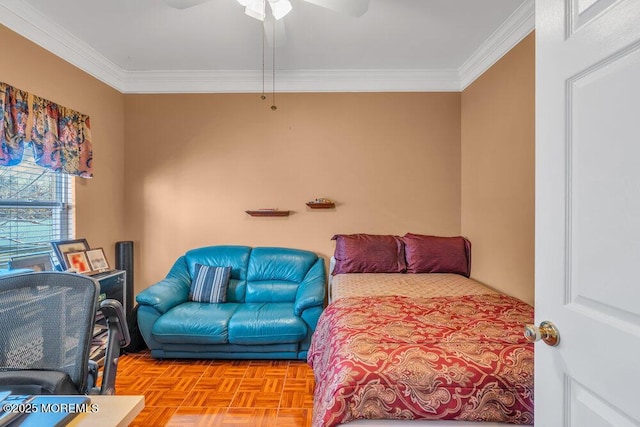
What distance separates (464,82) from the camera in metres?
3.50

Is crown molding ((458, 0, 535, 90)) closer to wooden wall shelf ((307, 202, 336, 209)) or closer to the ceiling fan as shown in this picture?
the ceiling fan

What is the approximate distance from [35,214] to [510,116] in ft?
12.6

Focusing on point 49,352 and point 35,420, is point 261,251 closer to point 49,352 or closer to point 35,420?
point 49,352

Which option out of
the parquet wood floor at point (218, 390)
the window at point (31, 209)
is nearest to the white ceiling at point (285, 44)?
the window at point (31, 209)

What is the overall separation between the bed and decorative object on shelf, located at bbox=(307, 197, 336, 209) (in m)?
1.55

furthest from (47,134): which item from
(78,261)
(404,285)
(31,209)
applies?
(404,285)

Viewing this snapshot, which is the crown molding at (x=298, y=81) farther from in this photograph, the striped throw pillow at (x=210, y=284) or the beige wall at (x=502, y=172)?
the striped throw pillow at (x=210, y=284)

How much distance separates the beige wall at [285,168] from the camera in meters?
3.62

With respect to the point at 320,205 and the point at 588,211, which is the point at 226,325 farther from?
the point at 588,211

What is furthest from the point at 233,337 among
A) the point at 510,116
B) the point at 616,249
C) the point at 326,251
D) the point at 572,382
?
the point at 510,116

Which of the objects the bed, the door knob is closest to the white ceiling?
the bed

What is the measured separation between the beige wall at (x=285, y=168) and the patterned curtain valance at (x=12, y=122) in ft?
4.12

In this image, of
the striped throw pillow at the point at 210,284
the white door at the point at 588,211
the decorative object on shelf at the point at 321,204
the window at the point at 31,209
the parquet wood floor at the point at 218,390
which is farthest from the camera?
the decorative object on shelf at the point at 321,204

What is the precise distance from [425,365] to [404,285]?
4.46ft
